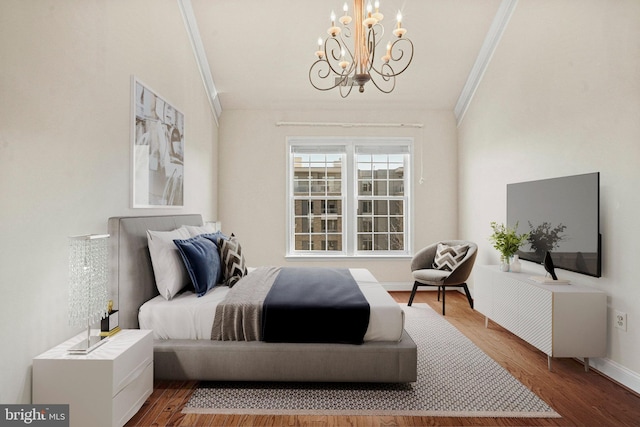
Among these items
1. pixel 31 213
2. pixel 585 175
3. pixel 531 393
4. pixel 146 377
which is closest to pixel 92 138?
pixel 31 213

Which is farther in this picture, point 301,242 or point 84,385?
point 301,242

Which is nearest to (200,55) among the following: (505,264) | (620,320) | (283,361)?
(283,361)

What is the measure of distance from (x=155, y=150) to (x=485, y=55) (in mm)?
3725

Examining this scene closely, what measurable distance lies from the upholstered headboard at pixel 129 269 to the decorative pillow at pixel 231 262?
21.6 inches

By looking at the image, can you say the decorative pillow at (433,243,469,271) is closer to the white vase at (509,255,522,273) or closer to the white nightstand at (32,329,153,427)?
the white vase at (509,255,522,273)

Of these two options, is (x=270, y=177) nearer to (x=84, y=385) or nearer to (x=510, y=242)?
(x=510, y=242)

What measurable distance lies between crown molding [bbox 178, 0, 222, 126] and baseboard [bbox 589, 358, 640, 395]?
15.2 feet

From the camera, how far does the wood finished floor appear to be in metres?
1.94

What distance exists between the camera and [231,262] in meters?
3.01

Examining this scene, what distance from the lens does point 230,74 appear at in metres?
4.53

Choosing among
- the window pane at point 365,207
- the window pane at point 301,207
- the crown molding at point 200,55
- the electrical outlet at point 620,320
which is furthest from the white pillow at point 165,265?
the window pane at point 365,207

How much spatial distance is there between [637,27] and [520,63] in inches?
51.8

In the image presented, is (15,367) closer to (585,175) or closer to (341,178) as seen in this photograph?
(585,175)

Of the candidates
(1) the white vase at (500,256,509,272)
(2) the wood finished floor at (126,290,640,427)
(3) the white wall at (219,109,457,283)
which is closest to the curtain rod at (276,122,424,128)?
(3) the white wall at (219,109,457,283)
